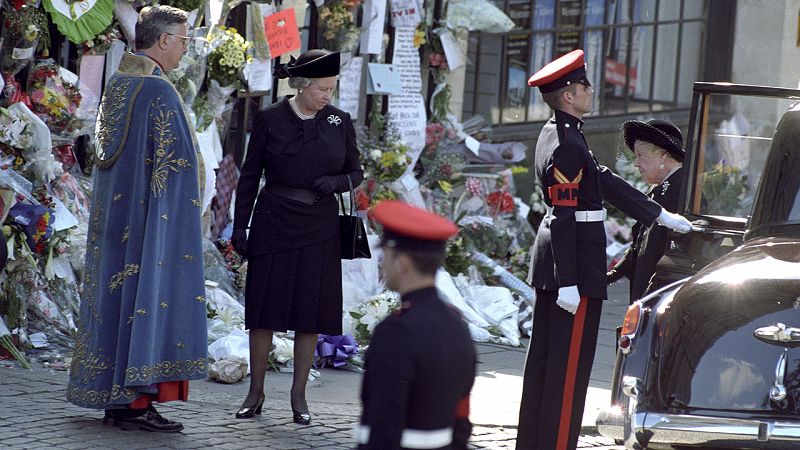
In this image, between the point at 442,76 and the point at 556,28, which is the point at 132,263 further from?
the point at 556,28

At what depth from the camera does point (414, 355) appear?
341 cm

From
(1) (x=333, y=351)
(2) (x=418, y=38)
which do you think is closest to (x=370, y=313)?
(1) (x=333, y=351)

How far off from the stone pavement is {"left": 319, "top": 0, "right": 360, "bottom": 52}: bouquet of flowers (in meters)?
3.39

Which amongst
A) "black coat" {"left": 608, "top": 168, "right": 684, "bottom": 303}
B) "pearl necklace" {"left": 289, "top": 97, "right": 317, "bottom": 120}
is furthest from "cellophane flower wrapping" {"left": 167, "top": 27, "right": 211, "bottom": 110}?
"black coat" {"left": 608, "top": 168, "right": 684, "bottom": 303}

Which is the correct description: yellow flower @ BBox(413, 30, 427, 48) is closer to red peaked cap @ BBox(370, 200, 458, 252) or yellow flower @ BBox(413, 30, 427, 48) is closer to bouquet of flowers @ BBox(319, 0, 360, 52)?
bouquet of flowers @ BBox(319, 0, 360, 52)

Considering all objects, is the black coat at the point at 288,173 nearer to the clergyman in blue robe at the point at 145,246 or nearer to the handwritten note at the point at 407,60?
the clergyman in blue robe at the point at 145,246

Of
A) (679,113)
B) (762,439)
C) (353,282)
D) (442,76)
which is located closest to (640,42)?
(679,113)

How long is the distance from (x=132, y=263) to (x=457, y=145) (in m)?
5.93

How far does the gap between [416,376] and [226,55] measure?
5.94 meters

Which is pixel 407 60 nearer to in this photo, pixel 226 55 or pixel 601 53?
pixel 226 55

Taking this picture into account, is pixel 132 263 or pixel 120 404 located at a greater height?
pixel 132 263

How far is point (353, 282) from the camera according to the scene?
9477mm

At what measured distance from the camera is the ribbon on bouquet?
814 cm

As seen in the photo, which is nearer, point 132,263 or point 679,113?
point 132,263
